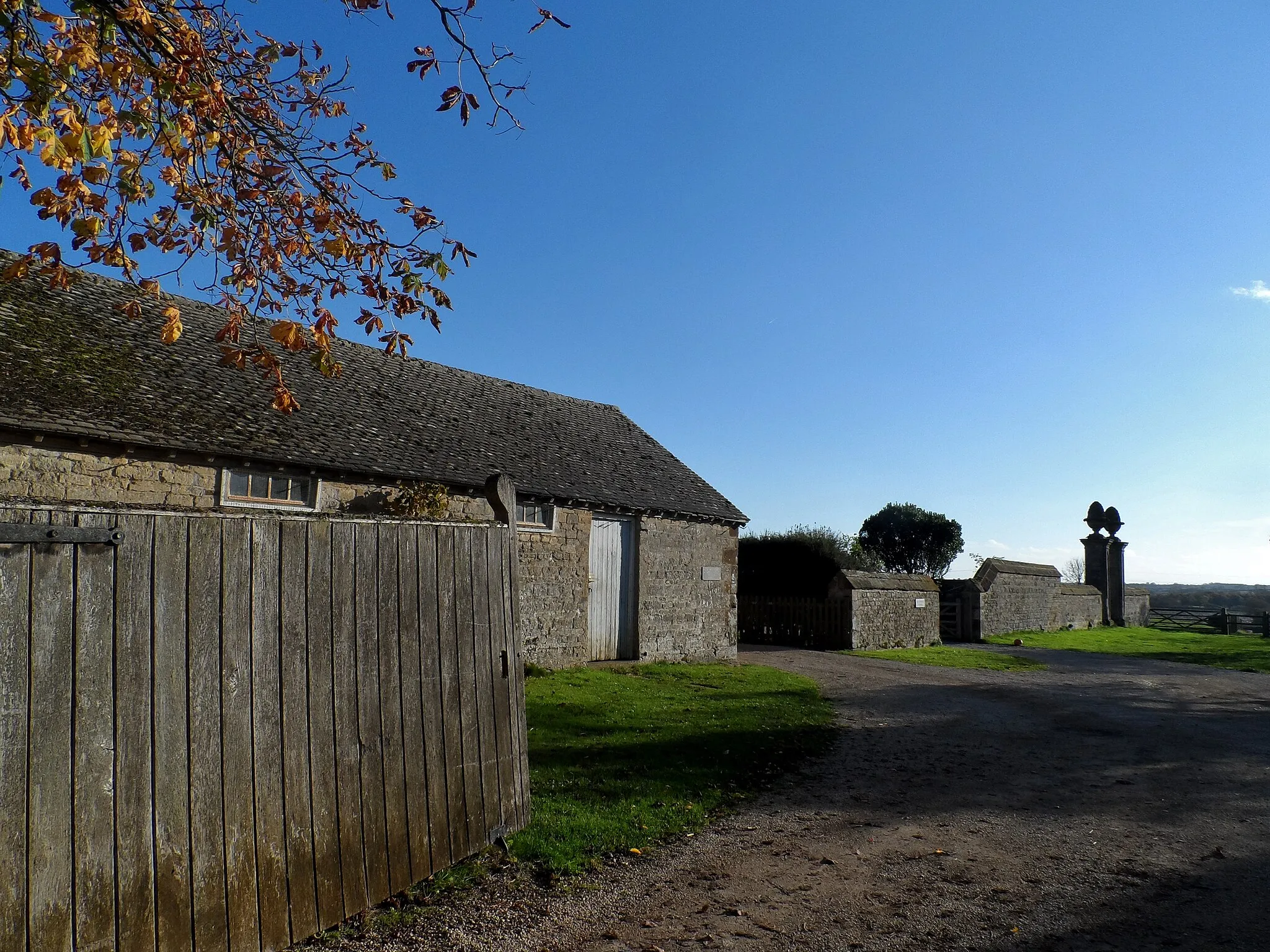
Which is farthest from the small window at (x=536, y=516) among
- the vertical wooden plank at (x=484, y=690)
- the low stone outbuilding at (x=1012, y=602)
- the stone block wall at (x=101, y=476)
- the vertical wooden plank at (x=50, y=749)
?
the low stone outbuilding at (x=1012, y=602)

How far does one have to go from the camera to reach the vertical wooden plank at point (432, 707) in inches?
201

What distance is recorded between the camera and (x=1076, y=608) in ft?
120

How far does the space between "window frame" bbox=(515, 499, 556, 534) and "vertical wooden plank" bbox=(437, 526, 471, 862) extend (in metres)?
9.52

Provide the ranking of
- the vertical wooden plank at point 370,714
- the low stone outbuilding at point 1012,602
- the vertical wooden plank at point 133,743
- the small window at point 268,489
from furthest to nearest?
the low stone outbuilding at point 1012,602 < the small window at point 268,489 < the vertical wooden plank at point 370,714 < the vertical wooden plank at point 133,743

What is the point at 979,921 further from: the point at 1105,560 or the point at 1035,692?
the point at 1105,560

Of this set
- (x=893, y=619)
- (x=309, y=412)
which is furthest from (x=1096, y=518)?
(x=309, y=412)

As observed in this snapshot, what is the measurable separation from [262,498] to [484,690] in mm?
7903

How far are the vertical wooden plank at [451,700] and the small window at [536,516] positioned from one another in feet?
31.9

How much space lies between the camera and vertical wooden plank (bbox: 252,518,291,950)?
13.4 feet

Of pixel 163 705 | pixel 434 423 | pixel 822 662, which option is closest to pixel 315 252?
pixel 163 705

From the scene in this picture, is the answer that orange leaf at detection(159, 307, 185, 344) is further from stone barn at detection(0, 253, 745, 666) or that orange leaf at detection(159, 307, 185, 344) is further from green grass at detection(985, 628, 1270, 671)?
green grass at detection(985, 628, 1270, 671)

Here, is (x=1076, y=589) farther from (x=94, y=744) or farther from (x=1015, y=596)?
(x=94, y=744)

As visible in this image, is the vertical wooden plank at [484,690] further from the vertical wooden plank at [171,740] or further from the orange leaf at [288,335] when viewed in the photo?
the vertical wooden plank at [171,740]

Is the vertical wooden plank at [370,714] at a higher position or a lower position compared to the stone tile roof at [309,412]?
lower
